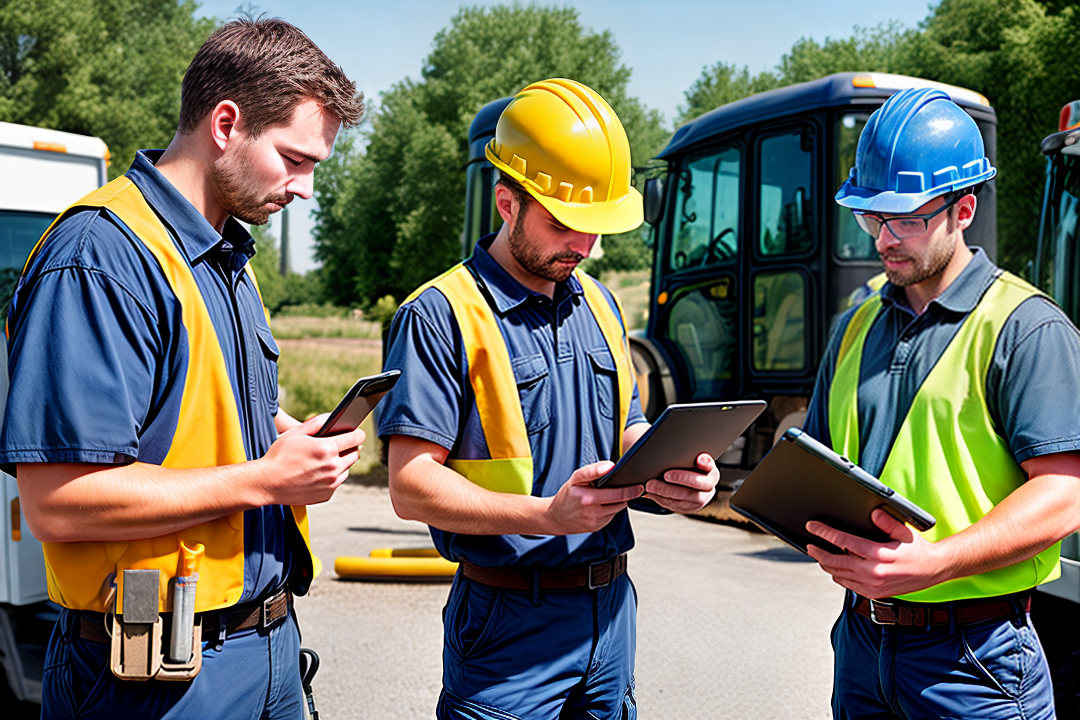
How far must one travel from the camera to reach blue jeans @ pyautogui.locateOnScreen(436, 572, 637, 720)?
216cm

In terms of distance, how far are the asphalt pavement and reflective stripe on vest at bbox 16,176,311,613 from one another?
302cm

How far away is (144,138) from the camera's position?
2681 centimetres

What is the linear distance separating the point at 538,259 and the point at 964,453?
1.06 meters

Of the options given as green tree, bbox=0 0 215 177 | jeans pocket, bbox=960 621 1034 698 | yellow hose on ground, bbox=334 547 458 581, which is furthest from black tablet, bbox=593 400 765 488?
green tree, bbox=0 0 215 177

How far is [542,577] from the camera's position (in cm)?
223

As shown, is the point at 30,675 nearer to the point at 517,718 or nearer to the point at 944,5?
the point at 517,718

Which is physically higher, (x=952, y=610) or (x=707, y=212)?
(x=707, y=212)

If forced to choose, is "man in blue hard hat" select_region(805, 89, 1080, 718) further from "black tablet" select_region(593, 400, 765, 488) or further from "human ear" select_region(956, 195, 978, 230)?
"black tablet" select_region(593, 400, 765, 488)

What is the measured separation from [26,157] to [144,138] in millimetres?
25097

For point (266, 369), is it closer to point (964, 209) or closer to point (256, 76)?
point (256, 76)

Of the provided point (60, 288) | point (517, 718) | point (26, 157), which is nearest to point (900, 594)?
point (517, 718)

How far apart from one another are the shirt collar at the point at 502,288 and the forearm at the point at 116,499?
2.79ft

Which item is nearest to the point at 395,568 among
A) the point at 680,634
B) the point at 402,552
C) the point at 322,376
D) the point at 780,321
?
the point at 402,552

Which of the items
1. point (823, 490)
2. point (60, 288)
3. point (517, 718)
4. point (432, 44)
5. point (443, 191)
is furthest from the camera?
point (432, 44)
